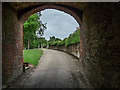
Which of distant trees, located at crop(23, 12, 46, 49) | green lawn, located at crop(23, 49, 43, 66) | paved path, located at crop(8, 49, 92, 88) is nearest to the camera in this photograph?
paved path, located at crop(8, 49, 92, 88)

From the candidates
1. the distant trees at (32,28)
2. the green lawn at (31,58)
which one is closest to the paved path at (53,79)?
the green lawn at (31,58)

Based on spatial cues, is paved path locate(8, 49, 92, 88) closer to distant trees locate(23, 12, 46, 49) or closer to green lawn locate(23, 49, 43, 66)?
green lawn locate(23, 49, 43, 66)

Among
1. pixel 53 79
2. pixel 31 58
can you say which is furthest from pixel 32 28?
pixel 53 79

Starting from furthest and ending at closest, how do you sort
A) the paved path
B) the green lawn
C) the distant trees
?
the distant trees
the green lawn
the paved path

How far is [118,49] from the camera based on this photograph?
2.16 meters

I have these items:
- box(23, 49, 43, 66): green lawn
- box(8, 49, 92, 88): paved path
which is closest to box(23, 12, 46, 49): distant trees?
box(23, 49, 43, 66): green lawn

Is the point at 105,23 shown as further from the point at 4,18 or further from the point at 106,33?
the point at 4,18

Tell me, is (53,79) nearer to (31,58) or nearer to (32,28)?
(31,58)

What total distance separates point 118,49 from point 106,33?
767 millimetres

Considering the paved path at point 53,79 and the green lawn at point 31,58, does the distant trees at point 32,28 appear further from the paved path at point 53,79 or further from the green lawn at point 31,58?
the paved path at point 53,79

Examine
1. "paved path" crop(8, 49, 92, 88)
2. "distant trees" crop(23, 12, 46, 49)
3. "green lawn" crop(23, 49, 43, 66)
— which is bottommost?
"paved path" crop(8, 49, 92, 88)

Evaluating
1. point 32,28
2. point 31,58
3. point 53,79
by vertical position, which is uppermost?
point 32,28

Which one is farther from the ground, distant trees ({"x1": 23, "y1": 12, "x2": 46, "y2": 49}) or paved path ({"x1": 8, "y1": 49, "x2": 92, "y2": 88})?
distant trees ({"x1": 23, "y1": 12, "x2": 46, "y2": 49})

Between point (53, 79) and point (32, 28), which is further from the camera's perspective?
point (32, 28)
